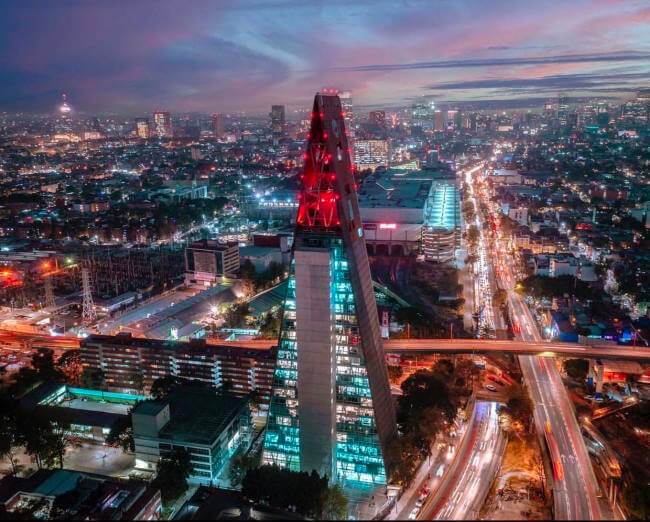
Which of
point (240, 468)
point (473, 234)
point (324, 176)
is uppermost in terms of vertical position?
point (324, 176)

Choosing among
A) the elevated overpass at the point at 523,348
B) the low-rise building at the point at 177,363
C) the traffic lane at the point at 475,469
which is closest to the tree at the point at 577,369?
the elevated overpass at the point at 523,348

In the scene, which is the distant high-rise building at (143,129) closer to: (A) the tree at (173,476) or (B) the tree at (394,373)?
(B) the tree at (394,373)

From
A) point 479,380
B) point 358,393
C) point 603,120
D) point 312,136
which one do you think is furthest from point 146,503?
point 603,120

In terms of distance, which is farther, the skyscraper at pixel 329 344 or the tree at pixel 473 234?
the tree at pixel 473 234

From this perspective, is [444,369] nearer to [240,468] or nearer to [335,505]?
[240,468]

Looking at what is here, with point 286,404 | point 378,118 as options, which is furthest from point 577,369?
point 378,118

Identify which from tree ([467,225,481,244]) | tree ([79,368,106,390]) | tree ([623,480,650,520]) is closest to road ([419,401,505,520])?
tree ([623,480,650,520])
